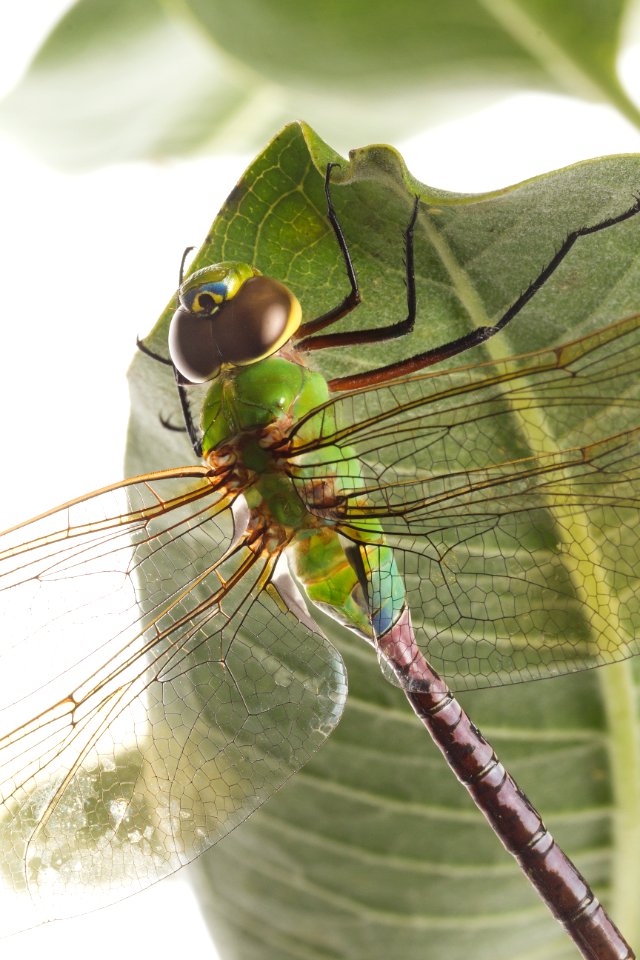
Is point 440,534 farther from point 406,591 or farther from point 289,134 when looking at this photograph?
point 289,134

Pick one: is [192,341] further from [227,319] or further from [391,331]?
[391,331]

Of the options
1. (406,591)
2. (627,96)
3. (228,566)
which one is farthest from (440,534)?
(627,96)

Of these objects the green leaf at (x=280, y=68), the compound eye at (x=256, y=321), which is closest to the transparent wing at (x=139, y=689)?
the compound eye at (x=256, y=321)

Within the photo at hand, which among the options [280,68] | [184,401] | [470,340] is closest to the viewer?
[470,340]

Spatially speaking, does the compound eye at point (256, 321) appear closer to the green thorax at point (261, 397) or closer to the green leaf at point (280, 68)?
the green thorax at point (261, 397)

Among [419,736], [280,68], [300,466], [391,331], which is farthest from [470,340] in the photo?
[280,68]

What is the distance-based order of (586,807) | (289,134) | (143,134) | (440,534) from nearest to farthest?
(289,134)
(440,534)
(586,807)
(143,134)
